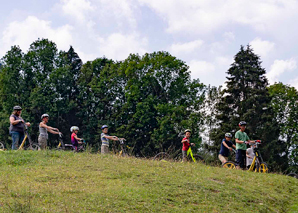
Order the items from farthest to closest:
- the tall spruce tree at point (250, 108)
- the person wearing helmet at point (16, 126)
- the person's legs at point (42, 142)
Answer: the tall spruce tree at point (250, 108), the person's legs at point (42, 142), the person wearing helmet at point (16, 126)

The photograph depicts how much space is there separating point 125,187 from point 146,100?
116 ft

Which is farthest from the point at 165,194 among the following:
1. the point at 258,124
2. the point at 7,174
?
the point at 258,124

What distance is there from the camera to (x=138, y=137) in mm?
43406

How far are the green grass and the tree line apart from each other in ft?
89.0

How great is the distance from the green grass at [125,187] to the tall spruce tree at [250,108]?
25598 mm

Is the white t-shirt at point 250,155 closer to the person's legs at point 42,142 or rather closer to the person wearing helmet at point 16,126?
the person's legs at point 42,142

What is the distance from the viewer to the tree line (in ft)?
131

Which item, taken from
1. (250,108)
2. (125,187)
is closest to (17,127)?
(125,187)

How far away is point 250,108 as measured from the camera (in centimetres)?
3897

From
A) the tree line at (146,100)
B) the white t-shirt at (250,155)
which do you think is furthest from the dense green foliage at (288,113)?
the white t-shirt at (250,155)

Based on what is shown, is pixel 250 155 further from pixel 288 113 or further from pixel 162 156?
pixel 288 113

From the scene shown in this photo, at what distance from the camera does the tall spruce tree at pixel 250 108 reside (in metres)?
38.3

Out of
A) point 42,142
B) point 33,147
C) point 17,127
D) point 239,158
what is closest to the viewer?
point 17,127

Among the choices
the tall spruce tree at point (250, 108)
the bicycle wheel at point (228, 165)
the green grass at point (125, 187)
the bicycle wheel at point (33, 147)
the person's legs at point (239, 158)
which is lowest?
the green grass at point (125, 187)
